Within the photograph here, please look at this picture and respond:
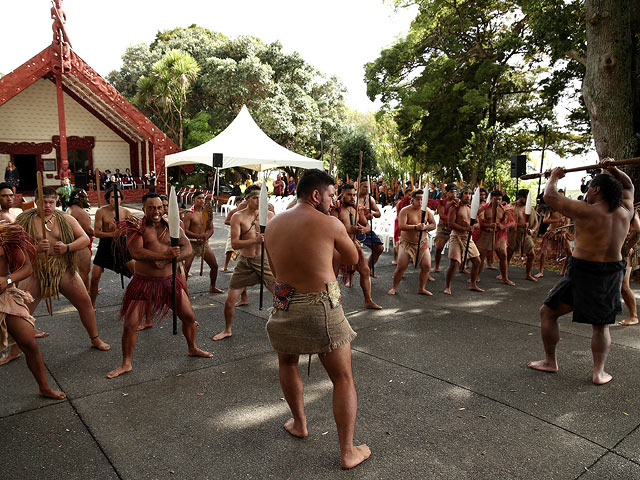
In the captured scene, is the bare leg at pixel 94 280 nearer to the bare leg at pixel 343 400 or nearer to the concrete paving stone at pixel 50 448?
the concrete paving stone at pixel 50 448

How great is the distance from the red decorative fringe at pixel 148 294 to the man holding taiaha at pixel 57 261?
66 centimetres

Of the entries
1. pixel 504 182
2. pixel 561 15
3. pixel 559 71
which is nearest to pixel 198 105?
pixel 504 182

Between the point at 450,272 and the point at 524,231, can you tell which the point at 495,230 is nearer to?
the point at 524,231

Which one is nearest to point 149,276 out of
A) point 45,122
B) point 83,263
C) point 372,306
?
point 83,263

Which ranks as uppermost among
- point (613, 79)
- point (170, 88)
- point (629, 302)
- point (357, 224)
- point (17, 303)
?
point (170, 88)

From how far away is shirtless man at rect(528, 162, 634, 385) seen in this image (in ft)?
12.8

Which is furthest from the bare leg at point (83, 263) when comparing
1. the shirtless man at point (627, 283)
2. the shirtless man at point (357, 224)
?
the shirtless man at point (627, 283)

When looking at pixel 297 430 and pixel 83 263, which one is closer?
pixel 297 430

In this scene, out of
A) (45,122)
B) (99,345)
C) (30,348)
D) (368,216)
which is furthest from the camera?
(45,122)

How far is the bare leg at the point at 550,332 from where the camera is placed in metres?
4.14

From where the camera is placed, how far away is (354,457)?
2852 millimetres

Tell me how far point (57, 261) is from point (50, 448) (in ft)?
6.78

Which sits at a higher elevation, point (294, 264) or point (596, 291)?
point (294, 264)

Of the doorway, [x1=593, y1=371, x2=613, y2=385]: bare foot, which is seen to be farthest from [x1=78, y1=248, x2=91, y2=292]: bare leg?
the doorway
